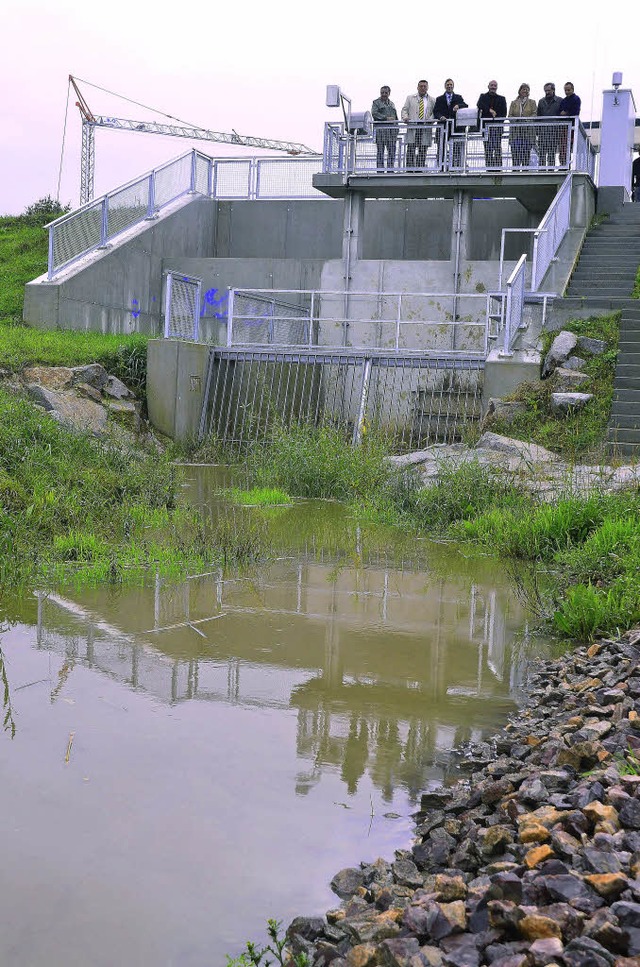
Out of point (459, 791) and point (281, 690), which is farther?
point (281, 690)

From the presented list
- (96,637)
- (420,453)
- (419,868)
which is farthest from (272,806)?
(420,453)

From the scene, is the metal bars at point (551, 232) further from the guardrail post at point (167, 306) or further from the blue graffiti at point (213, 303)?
the blue graffiti at point (213, 303)

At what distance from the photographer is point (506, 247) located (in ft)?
82.2

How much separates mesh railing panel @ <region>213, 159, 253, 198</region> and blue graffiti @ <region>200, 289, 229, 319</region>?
402 cm

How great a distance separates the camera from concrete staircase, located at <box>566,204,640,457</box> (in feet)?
48.9

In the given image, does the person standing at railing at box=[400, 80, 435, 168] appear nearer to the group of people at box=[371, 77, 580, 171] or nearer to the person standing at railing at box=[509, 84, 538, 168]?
the group of people at box=[371, 77, 580, 171]

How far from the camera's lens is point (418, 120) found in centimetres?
2320

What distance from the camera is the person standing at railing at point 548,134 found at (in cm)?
2259

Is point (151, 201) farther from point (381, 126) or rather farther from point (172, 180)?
point (381, 126)

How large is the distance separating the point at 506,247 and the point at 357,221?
360cm

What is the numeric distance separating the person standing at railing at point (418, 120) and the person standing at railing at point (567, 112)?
2764 mm

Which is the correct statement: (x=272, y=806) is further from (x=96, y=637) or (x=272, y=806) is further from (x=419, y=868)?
(x=96, y=637)

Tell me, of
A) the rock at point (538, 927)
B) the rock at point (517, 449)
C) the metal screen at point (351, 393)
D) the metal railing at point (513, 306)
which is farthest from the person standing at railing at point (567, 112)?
the rock at point (538, 927)

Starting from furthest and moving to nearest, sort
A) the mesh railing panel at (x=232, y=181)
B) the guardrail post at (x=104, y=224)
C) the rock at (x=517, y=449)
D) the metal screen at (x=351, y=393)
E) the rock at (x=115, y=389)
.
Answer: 1. the mesh railing panel at (x=232, y=181)
2. the guardrail post at (x=104, y=224)
3. the metal screen at (x=351, y=393)
4. the rock at (x=115, y=389)
5. the rock at (x=517, y=449)
